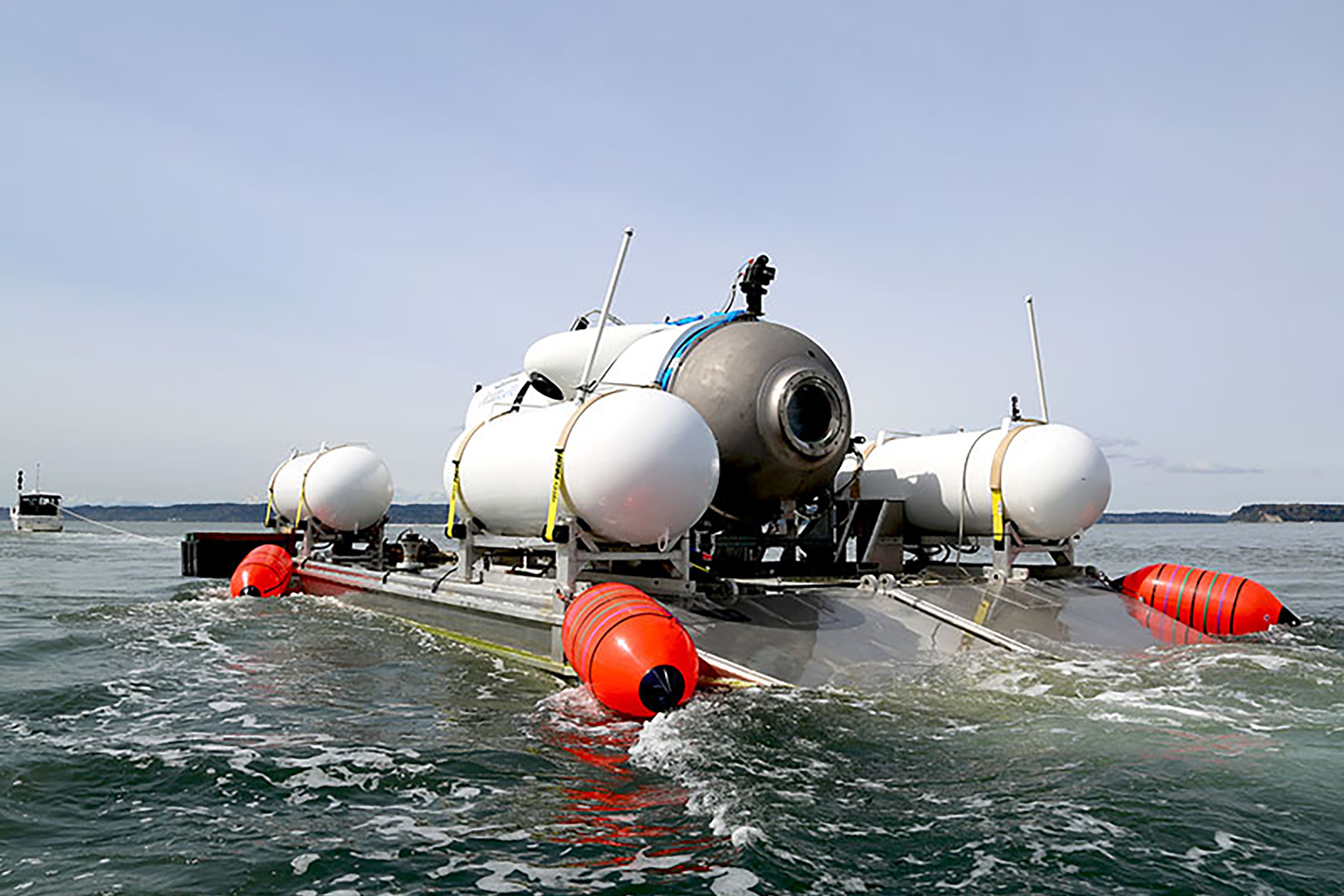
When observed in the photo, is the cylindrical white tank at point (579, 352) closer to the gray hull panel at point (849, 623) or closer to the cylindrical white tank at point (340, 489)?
the gray hull panel at point (849, 623)

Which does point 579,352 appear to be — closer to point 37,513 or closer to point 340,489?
point 340,489

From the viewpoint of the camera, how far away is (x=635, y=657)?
7.37 meters

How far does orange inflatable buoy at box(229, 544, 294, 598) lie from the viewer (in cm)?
1656

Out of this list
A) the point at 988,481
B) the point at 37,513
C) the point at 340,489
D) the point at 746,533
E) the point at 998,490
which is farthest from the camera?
the point at 37,513

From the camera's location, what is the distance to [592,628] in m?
7.91

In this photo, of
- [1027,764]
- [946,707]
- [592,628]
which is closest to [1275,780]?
[1027,764]

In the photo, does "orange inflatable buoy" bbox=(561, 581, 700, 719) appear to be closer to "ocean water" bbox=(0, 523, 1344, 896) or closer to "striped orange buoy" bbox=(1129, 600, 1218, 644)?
"ocean water" bbox=(0, 523, 1344, 896)

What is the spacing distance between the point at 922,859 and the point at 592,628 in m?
3.80

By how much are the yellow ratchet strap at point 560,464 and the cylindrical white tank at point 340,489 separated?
9230 millimetres

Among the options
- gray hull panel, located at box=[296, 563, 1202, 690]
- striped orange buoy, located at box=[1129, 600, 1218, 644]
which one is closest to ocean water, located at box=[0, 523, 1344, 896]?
gray hull panel, located at box=[296, 563, 1202, 690]

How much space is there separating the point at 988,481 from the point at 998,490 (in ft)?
0.89

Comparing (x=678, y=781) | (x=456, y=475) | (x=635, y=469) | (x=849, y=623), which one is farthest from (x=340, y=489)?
(x=678, y=781)

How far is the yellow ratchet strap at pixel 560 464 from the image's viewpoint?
9.34m

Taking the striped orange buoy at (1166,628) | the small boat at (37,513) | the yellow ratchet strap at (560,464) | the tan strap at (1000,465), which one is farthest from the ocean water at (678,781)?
the small boat at (37,513)
